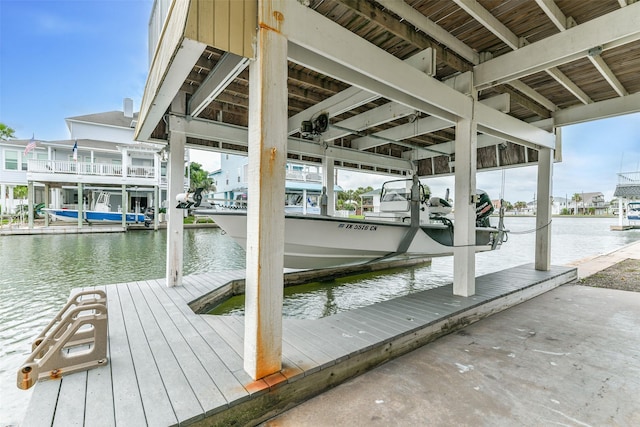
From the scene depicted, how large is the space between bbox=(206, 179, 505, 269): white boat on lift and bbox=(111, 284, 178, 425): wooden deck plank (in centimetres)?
167

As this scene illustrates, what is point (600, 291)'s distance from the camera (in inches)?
204

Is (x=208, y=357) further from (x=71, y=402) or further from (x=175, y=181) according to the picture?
(x=175, y=181)

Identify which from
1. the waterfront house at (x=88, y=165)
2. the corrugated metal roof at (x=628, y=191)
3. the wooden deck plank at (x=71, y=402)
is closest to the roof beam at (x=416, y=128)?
the wooden deck plank at (x=71, y=402)

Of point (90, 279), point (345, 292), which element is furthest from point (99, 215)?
point (345, 292)

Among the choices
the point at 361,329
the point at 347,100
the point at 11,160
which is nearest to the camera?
the point at 361,329

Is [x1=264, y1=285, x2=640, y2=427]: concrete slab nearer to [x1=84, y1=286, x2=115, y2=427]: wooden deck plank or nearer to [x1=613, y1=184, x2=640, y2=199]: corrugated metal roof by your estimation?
[x1=84, y1=286, x2=115, y2=427]: wooden deck plank

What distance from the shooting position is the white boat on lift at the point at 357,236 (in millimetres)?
4180

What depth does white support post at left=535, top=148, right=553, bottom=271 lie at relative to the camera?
5660mm

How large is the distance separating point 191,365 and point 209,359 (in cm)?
14

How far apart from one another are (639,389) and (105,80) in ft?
136

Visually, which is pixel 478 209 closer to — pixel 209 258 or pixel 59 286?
pixel 209 258

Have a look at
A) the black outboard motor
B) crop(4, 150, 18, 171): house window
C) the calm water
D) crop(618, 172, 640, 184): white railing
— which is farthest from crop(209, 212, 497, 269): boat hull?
crop(618, 172, 640, 184): white railing

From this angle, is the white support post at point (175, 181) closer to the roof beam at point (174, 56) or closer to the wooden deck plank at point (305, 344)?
the roof beam at point (174, 56)

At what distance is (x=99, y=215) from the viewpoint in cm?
1769
